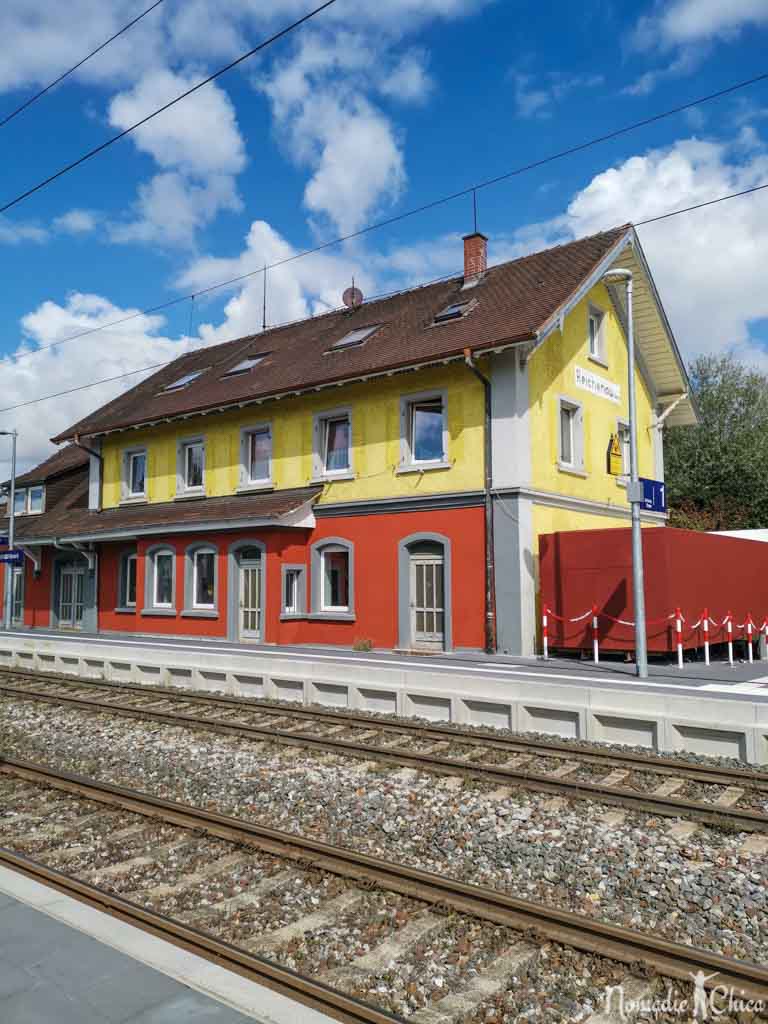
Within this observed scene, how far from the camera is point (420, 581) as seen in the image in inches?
Answer: 732

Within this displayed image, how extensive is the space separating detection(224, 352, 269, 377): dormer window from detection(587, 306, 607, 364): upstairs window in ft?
33.3

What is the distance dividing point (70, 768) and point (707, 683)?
9814mm

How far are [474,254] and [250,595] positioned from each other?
1179 cm

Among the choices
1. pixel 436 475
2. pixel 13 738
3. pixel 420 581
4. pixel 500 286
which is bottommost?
pixel 13 738

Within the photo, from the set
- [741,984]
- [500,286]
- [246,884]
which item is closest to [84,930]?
[246,884]

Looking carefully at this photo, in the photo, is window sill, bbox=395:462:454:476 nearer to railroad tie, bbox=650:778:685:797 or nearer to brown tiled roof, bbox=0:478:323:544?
brown tiled roof, bbox=0:478:323:544

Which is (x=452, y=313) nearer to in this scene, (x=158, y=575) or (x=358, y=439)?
(x=358, y=439)

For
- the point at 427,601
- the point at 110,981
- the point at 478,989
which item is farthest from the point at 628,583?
the point at 110,981

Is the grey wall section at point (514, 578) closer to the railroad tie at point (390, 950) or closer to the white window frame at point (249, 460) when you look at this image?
the white window frame at point (249, 460)

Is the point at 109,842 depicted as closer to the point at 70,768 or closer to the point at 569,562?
the point at 70,768

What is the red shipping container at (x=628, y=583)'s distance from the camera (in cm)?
1572

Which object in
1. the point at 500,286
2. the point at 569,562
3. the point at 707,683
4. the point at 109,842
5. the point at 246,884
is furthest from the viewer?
the point at 500,286

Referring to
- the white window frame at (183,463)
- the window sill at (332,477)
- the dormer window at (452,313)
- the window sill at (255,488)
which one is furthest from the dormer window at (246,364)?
the dormer window at (452,313)

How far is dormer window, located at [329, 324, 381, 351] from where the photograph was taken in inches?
858
